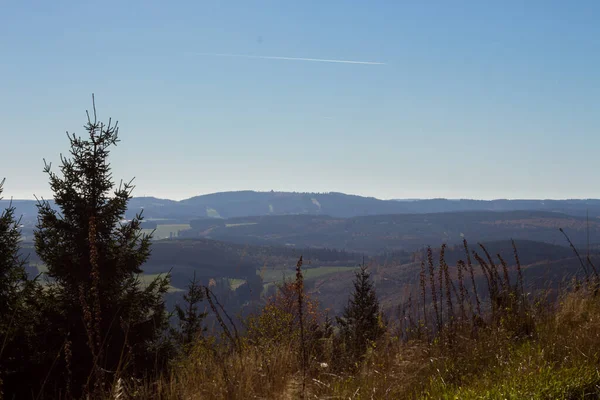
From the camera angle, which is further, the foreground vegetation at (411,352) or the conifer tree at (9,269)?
the conifer tree at (9,269)

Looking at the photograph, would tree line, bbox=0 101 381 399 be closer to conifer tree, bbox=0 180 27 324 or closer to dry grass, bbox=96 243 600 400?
conifer tree, bbox=0 180 27 324

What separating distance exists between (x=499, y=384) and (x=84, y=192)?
51.1ft

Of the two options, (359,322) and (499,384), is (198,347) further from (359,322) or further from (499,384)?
(499,384)

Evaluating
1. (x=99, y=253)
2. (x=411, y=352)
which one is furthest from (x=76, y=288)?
(x=411, y=352)

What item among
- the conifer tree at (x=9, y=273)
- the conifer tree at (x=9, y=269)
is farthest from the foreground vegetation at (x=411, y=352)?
the conifer tree at (x=9, y=269)

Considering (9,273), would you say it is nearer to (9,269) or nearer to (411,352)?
(9,269)

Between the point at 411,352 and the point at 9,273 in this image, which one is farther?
the point at 9,273

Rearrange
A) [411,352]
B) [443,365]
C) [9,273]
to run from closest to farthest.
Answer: [443,365] → [411,352] → [9,273]

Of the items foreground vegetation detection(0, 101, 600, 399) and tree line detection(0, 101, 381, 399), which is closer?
foreground vegetation detection(0, 101, 600, 399)

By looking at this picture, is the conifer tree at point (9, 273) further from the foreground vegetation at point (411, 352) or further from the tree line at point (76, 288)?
the foreground vegetation at point (411, 352)

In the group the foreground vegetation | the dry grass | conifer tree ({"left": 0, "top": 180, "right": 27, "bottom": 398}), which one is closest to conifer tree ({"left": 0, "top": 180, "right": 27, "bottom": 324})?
conifer tree ({"left": 0, "top": 180, "right": 27, "bottom": 398})

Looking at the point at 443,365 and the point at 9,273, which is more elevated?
the point at 443,365

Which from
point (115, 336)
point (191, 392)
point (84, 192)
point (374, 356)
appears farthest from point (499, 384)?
point (84, 192)

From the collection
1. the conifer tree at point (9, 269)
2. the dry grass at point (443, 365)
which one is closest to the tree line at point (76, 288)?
the conifer tree at point (9, 269)
